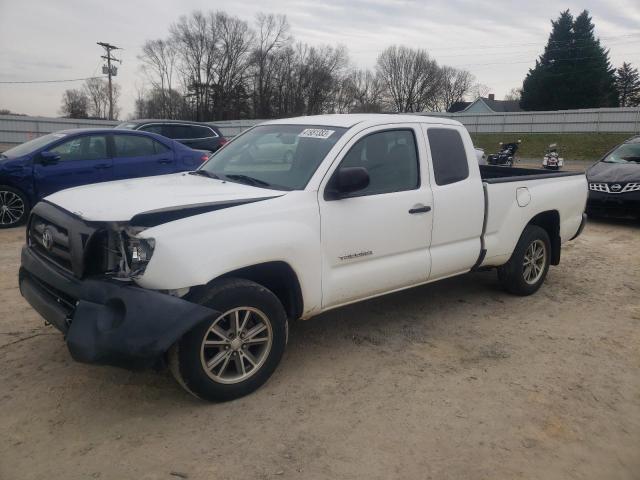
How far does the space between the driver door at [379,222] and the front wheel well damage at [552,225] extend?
199cm

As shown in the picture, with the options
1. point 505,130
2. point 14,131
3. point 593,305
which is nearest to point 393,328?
point 593,305

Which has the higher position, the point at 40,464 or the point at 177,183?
the point at 177,183

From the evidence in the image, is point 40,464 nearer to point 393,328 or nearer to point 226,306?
point 226,306

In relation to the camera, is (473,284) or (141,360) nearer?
(141,360)

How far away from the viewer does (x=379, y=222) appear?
4.08 m

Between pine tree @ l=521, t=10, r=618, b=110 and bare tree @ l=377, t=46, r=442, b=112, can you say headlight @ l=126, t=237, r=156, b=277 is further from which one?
bare tree @ l=377, t=46, r=442, b=112

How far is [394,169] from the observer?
14.3ft

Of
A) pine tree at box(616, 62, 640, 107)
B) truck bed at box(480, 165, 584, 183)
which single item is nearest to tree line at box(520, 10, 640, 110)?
pine tree at box(616, 62, 640, 107)

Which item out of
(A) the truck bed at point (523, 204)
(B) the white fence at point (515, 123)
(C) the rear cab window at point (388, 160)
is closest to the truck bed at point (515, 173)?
(A) the truck bed at point (523, 204)

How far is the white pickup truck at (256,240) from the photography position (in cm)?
306

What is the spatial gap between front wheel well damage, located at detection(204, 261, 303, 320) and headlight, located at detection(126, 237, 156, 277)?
48cm

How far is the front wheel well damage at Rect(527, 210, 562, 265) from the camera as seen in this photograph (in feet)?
19.2

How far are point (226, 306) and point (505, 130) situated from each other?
1344 inches

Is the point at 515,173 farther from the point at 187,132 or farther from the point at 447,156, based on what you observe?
the point at 187,132
